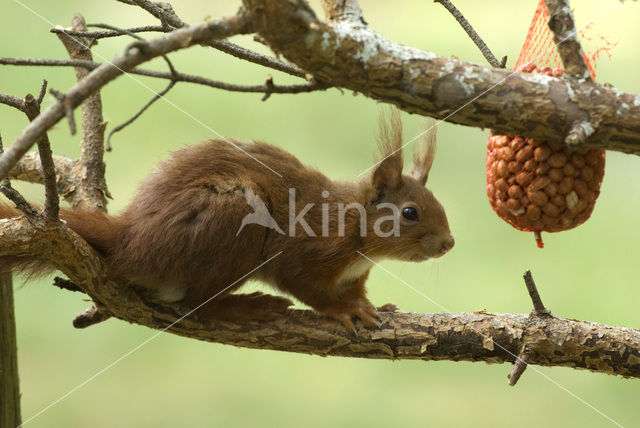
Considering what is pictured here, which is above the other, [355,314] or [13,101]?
[13,101]

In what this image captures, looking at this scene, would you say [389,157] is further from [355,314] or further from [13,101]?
[13,101]

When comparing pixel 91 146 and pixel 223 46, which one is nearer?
pixel 223 46

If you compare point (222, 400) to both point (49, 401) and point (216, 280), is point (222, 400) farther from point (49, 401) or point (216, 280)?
point (216, 280)

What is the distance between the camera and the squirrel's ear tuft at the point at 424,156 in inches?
85.1

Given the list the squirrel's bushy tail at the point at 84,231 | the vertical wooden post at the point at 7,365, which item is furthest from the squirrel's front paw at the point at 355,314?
the vertical wooden post at the point at 7,365

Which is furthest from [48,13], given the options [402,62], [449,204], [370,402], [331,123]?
[402,62]

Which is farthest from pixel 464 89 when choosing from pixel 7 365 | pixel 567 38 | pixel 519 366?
pixel 7 365

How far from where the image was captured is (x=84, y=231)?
1739 mm

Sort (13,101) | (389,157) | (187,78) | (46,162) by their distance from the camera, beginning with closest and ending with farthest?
1. (187,78)
2. (46,162)
3. (13,101)
4. (389,157)

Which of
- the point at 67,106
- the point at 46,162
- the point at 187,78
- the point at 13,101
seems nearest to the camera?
the point at 67,106

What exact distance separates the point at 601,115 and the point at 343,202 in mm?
883

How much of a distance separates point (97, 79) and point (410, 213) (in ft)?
4.12

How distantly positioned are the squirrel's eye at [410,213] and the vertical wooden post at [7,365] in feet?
3.95

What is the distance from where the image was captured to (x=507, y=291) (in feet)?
11.3
